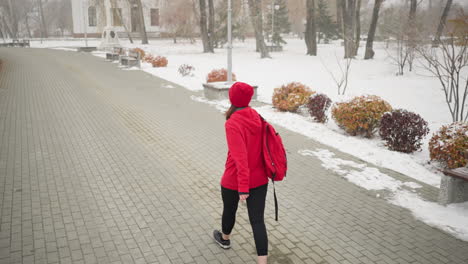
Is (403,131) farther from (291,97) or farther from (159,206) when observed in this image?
(159,206)

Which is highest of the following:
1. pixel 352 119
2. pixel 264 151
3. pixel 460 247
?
pixel 264 151

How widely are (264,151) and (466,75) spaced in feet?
64.2

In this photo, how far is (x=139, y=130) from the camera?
916 cm

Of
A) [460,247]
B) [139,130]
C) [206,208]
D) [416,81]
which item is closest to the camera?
[460,247]

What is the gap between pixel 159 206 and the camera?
17.4 ft

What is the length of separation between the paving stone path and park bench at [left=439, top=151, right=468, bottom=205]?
0.56 metres

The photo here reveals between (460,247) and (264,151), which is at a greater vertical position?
(264,151)

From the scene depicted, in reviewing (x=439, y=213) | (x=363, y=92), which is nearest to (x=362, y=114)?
(x=439, y=213)

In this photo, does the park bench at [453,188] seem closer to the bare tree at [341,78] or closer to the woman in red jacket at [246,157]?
the woman in red jacket at [246,157]

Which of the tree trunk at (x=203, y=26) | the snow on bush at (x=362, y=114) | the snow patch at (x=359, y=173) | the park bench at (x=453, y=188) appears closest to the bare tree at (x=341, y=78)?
the snow on bush at (x=362, y=114)

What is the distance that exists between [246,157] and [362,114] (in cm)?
592

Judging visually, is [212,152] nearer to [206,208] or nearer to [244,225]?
[206,208]

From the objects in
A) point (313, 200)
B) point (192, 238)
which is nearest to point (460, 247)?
point (313, 200)

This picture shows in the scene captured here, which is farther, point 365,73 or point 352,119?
point 365,73
